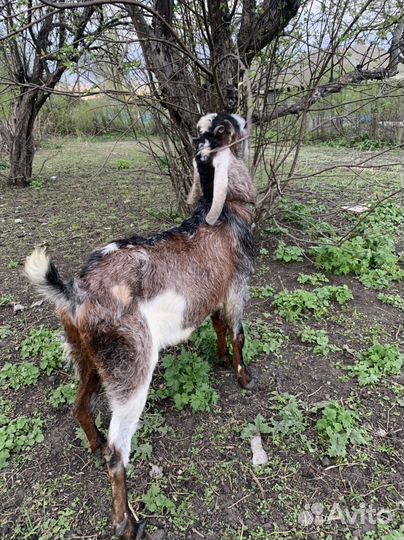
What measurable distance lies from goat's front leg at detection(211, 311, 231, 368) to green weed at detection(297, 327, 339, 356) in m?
0.59

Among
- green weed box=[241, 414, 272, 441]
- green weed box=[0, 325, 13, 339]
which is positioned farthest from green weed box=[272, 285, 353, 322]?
green weed box=[0, 325, 13, 339]

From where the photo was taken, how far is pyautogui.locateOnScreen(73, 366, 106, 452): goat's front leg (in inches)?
77.0

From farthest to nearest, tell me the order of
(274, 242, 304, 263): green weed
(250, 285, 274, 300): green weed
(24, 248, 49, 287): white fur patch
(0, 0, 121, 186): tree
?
(0, 0, 121, 186): tree → (274, 242, 304, 263): green weed → (250, 285, 274, 300): green weed → (24, 248, 49, 287): white fur patch

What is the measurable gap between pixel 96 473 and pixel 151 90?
3046 mm

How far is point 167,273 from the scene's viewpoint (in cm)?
188

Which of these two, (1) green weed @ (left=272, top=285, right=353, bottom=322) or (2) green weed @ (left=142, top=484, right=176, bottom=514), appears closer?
(2) green weed @ (left=142, top=484, right=176, bottom=514)

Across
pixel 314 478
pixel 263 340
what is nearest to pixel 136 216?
pixel 263 340

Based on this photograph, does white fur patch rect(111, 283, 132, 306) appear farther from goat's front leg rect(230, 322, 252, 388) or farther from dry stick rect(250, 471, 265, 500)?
dry stick rect(250, 471, 265, 500)


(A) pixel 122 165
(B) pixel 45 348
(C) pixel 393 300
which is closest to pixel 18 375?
(B) pixel 45 348

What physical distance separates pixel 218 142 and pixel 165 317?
1066mm

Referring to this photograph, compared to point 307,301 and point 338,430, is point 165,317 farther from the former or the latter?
point 307,301

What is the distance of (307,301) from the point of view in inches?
124

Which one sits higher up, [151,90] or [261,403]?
[151,90]

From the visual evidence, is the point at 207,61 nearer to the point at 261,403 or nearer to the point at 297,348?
the point at 297,348
